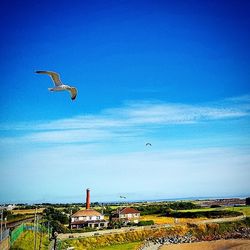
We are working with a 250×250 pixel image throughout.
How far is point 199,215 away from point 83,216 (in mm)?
33967

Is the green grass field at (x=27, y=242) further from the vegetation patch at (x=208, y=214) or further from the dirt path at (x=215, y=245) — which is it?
the vegetation patch at (x=208, y=214)

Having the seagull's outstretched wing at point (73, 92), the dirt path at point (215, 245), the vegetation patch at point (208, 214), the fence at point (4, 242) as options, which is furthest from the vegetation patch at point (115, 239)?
the seagull's outstretched wing at point (73, 92)

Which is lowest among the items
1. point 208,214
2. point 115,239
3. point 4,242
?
point 115,239

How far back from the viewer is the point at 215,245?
5534 centimetres

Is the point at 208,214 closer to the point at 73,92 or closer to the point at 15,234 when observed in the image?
the point at 15,234

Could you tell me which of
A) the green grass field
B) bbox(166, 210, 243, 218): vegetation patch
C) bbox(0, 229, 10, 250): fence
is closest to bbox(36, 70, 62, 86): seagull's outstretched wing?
bbox(0, 229, 10, 250): fence

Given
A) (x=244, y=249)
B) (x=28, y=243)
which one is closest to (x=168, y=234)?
(x=244, y=249)

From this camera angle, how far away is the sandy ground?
52062 millimetres

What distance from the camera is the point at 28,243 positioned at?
121 ft

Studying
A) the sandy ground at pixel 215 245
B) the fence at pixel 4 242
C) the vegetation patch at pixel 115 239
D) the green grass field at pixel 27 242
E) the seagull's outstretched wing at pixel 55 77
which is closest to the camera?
the seagull's outstretched wing at pixel 55 77

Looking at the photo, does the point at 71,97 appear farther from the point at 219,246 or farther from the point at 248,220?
the point at 248,220

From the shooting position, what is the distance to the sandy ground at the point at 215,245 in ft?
171

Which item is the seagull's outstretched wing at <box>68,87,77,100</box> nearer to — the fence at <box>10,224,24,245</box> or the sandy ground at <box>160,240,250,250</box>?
the fence at <box>10,224,24,245</box>

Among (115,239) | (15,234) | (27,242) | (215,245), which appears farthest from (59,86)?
(215,245)
